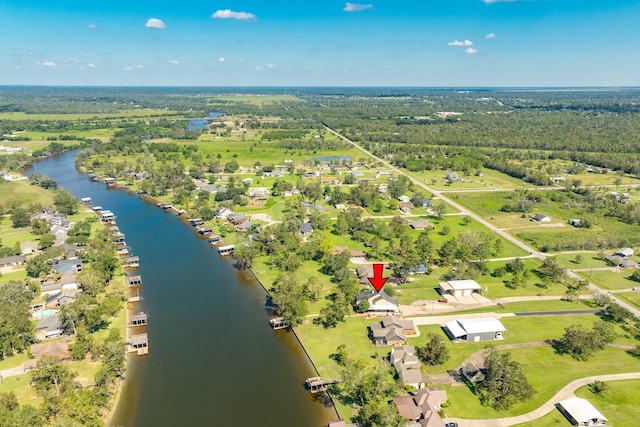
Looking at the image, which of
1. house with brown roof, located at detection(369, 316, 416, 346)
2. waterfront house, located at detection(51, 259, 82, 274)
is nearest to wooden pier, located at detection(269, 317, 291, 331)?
house with brown roof, located at detection(369, 316, 416, 346)

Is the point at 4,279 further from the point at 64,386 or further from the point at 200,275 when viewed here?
the point at 64,386

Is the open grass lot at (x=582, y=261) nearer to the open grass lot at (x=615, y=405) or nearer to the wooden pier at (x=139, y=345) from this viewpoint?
the open grass lot at (x=615, y=405)

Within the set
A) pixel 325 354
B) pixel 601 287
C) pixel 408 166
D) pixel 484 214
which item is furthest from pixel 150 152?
pixel 601 287

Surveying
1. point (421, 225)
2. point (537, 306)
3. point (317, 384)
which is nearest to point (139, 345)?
point (317, 384)

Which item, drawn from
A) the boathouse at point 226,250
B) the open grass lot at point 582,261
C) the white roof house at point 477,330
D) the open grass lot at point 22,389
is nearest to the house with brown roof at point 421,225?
the open grass lot at point 582,261

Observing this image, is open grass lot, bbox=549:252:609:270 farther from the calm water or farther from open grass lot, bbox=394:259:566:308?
the calm water

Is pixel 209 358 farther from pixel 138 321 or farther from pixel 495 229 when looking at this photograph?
pixel 495 229
